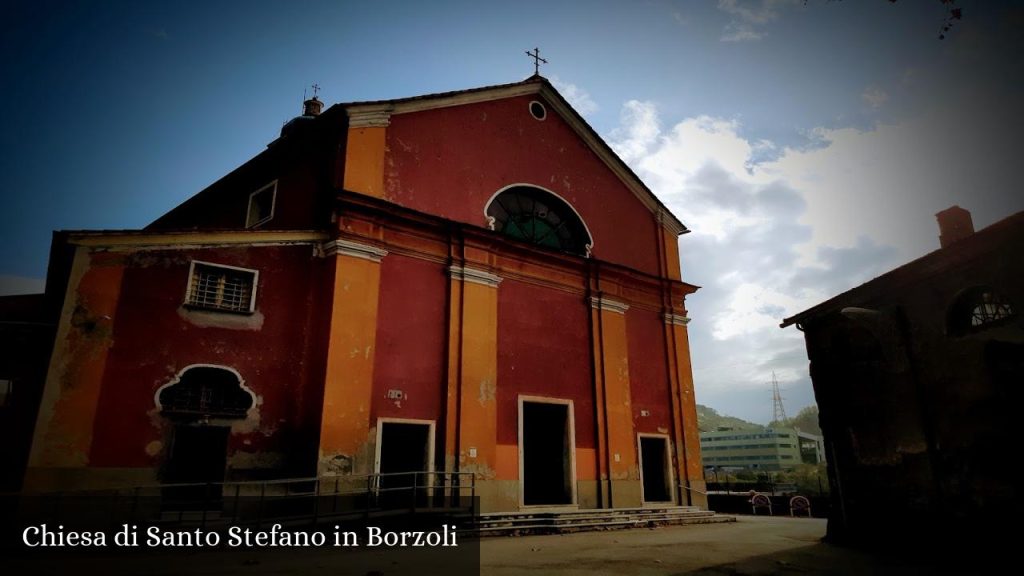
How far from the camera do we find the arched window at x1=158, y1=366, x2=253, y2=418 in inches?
406

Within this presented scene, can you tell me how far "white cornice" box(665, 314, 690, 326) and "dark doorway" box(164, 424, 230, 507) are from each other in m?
13.1

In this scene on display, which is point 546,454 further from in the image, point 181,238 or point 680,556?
point 181,238

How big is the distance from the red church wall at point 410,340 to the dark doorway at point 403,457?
1.48ft

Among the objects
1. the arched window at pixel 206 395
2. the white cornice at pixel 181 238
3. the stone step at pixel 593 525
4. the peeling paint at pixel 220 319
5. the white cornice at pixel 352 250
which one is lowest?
the stone step at pixel 593 525

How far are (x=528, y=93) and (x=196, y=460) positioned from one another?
1323 centimetres

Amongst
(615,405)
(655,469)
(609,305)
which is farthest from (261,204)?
(655,469)

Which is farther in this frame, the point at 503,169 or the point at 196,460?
the point at 503,169

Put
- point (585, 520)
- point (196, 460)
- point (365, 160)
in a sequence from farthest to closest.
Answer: point (365, 160) < point (585, 520) < point (196, 460)

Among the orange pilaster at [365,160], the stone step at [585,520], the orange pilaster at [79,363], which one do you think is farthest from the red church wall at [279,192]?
the stone step at [585,520]

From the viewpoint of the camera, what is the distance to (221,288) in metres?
11.3

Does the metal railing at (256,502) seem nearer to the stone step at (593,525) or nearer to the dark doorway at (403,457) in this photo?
the dark doorway at (403,457)

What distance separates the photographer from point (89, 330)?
9.84 m

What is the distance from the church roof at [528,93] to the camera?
1387 centimetres

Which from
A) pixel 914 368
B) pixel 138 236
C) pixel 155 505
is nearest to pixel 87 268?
pixel 138 236
